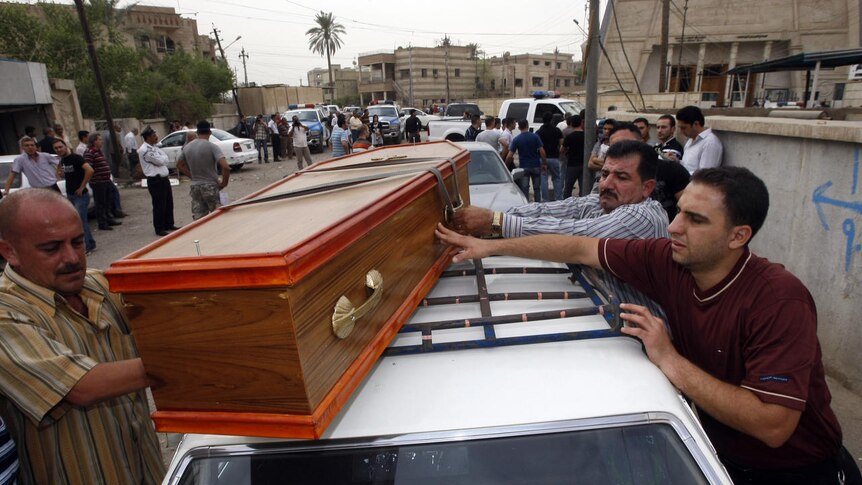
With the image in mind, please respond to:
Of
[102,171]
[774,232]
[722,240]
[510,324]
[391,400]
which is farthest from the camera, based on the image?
[102,171]

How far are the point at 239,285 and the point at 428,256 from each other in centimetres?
113

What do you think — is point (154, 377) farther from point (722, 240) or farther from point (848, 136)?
point (848, 136)

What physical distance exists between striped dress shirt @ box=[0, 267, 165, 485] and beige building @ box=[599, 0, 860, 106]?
106ft

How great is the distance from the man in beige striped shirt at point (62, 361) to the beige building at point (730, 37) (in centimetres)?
3222

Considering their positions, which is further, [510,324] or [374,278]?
[510,324]

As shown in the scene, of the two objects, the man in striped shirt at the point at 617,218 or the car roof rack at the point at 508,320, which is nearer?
the car roof rack at the point at 508,320

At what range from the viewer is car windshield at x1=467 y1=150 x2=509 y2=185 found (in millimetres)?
6559

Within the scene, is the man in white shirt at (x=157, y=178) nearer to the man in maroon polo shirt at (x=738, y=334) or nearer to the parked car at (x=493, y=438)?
the parked car at (x=493, y=438)

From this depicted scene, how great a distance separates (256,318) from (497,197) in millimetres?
5035

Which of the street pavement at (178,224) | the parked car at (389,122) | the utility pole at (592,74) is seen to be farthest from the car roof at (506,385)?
the parked car at (389,122)

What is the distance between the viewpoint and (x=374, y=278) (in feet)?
5.05

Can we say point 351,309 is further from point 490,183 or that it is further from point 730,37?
point 730,37

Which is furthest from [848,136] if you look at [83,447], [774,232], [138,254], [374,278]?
[83,447]

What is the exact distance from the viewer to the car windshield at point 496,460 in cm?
139
